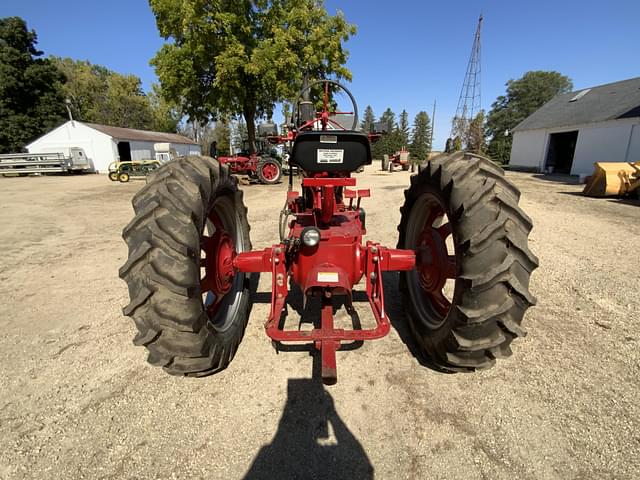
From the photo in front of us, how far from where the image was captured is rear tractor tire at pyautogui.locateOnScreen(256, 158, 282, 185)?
1598 cm

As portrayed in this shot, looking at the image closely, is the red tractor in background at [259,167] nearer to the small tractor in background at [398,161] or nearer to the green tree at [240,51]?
the green tree at [240,51]

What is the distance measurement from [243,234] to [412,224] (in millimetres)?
1748

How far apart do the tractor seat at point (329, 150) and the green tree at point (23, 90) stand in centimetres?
4272

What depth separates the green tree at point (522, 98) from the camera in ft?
181

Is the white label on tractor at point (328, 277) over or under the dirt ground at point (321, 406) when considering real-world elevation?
over

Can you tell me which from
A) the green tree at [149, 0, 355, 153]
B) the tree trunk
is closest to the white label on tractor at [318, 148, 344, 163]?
the green tree at [149, 0, 355, 153]

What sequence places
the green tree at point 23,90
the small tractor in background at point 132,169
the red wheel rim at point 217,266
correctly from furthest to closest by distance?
the green tree at point 23,90
the small tractor in background at point 132,169
the red wheel rim at point 217,266

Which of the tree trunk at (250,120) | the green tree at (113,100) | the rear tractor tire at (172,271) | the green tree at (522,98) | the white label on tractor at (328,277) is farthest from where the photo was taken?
the green tree at (522,98)

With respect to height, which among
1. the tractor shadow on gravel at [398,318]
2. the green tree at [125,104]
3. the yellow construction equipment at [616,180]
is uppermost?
the green tree at [125,104]

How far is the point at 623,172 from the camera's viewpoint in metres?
10.6

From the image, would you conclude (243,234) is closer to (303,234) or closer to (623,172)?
(303,234)

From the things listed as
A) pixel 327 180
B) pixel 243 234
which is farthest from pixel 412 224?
pixel 243 234

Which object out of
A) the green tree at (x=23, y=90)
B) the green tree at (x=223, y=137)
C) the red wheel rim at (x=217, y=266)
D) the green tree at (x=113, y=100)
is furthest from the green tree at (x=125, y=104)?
the red wheel rim at (x=217, y=266)

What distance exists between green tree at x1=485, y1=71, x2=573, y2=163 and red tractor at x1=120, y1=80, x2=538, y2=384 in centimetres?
5990
